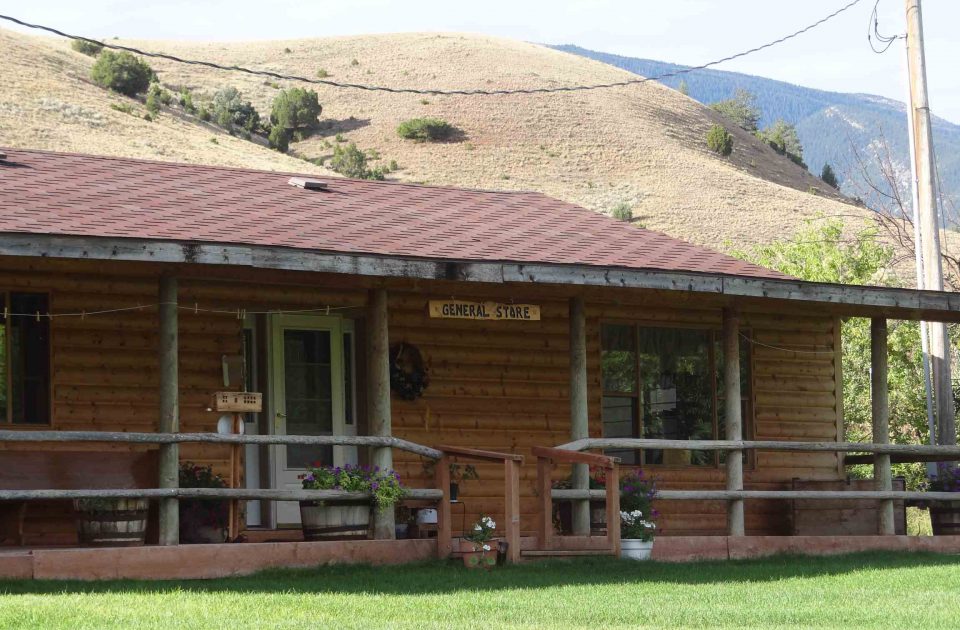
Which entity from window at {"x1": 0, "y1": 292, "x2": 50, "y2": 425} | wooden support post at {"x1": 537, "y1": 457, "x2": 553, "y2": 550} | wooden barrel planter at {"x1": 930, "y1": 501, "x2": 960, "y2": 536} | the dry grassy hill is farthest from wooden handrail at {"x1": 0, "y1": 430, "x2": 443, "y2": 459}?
the dry grassy hill

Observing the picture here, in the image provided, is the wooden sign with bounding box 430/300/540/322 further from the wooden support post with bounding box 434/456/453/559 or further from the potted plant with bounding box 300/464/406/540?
the potted plant with bounding box 300/464/406/540

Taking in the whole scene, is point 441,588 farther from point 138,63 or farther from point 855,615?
point 138,63

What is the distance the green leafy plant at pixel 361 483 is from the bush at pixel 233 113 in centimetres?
6846

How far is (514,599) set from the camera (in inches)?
400

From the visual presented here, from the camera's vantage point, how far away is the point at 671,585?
11211mm

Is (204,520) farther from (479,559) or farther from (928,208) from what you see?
(928,208)

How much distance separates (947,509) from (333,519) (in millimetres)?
7212

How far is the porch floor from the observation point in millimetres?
10820

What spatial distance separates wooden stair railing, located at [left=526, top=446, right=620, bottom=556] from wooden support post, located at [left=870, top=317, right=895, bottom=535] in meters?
3.72

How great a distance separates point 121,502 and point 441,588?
2785mm

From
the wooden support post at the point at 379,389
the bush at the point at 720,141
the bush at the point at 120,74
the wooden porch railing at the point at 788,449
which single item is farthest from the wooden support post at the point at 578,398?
the bush at the point at 720,141

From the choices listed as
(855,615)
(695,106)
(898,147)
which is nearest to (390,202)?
(855,615)

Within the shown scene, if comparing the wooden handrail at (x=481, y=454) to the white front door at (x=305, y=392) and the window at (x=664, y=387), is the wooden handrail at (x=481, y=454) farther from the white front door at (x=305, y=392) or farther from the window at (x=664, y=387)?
the window at (x=664, y=387)

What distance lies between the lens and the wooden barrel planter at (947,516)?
15.8m
